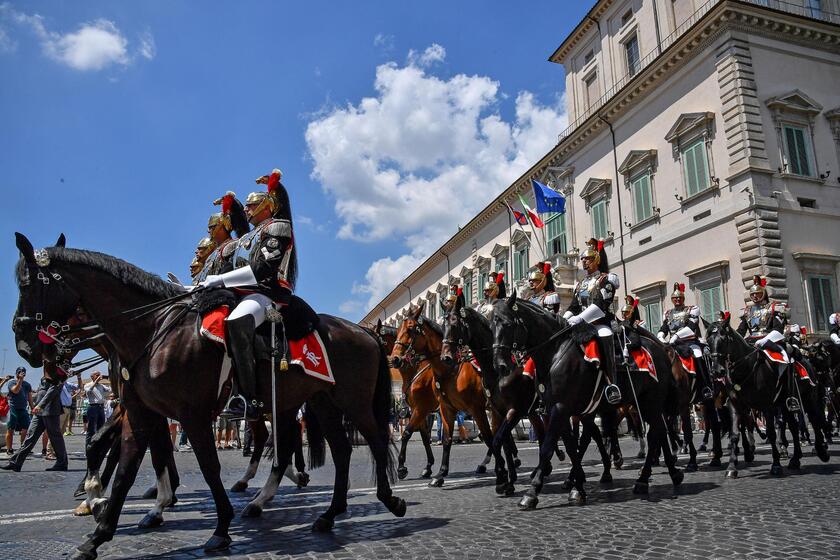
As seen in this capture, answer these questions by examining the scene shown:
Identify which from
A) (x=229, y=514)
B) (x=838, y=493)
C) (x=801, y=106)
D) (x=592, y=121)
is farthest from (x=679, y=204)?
(x=229, y=514)

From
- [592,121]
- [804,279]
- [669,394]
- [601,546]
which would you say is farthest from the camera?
[592,121]

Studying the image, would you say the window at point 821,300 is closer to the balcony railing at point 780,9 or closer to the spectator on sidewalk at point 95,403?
the balcony railing at point 780,9

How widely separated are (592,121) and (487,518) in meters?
26.6

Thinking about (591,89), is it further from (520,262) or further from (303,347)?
(303,347)

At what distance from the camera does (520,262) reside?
3806 centimetres

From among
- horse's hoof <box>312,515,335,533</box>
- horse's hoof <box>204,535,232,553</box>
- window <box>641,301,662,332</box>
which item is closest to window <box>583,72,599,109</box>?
window <box>641,301,662,332</box>

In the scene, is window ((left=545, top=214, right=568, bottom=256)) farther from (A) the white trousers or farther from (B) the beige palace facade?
(A) the white trousers

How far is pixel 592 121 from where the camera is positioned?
1156 inches

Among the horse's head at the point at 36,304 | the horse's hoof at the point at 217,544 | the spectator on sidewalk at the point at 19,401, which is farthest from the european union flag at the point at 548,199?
the horse's hoof at the point at 217,544

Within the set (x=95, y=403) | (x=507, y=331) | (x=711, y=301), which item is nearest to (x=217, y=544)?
(x=507, y=331)

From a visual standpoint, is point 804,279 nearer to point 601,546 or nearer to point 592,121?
point 592,121

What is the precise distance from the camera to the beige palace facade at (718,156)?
20516mm

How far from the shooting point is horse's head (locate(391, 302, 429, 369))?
1008 cm

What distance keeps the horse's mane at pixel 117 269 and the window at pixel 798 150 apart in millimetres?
22080
